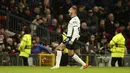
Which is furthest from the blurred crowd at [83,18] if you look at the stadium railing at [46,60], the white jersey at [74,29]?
the white jersey at [74,29]

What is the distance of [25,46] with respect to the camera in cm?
2219

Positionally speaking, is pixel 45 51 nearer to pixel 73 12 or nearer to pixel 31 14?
pixel 31 14

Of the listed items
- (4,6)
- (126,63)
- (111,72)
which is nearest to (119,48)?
(126,63)

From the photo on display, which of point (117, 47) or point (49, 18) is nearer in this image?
point (117, 47)

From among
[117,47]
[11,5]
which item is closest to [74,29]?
[117,47]

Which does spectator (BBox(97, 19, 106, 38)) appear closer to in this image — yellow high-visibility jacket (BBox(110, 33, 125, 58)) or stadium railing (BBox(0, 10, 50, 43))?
stadium railing (BBox(0, 10, 50, 43))

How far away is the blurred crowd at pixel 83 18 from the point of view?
2442 cm

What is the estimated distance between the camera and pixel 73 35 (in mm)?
17766

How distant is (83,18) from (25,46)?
4970mm

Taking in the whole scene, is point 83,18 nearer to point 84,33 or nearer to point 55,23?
point 84,33

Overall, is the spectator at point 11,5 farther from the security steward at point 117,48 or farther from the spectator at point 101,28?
the security steward at point 117,48

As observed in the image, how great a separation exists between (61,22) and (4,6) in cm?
318

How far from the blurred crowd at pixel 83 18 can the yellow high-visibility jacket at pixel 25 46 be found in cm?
109

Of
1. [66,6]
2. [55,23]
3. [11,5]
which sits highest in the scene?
[66,6]
